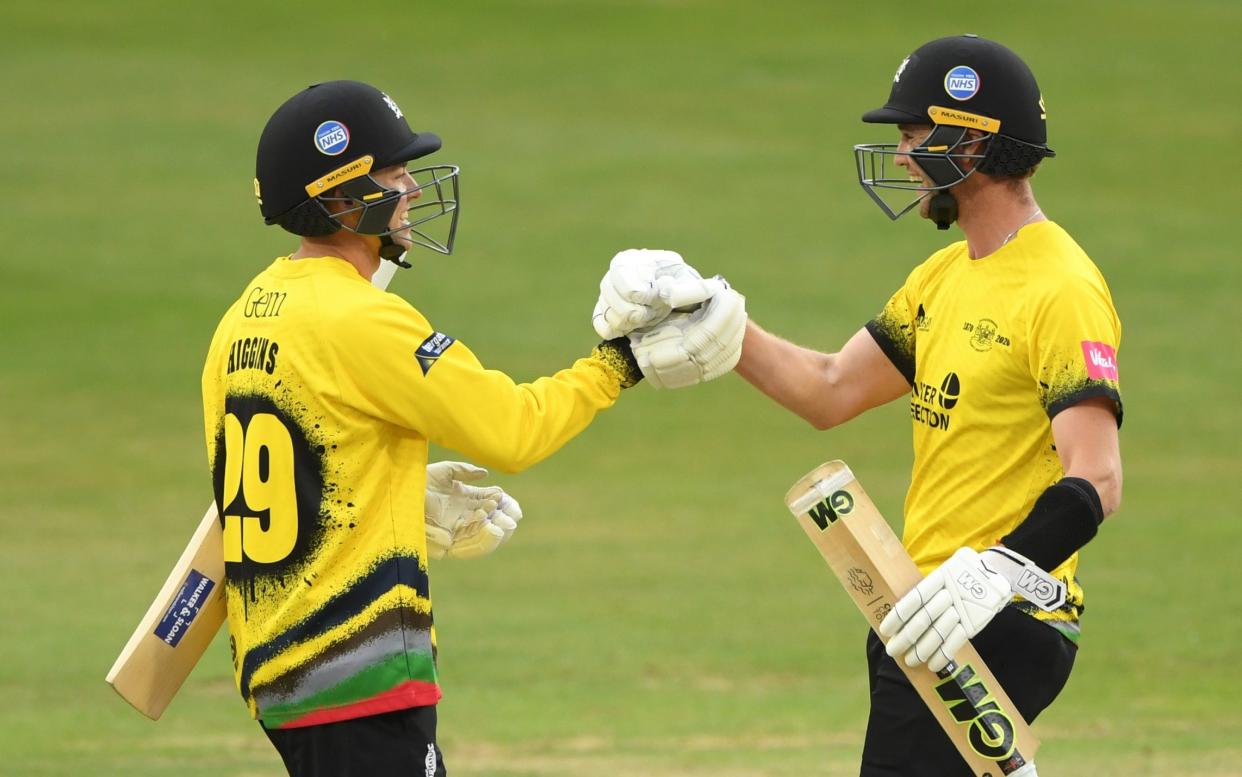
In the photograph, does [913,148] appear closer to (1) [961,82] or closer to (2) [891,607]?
(1) [961,82]

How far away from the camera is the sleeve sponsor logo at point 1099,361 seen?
4820mm

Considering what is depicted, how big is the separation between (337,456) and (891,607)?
1409 millimetres

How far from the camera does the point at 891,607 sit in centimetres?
476

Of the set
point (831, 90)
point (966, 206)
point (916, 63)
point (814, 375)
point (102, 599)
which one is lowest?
point (831, 90)

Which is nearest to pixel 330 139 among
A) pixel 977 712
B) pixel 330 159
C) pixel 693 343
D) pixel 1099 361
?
pixel 330 159

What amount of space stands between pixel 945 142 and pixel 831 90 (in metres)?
23.3

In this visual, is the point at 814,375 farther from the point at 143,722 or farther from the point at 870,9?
the point at 870,9

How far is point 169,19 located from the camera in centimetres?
3069

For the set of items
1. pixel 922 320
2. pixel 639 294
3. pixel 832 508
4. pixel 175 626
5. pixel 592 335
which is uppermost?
pixel 639 294

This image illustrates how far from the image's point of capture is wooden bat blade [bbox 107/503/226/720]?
5129 millimetres

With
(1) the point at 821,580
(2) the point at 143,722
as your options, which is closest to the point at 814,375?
(2) the point at 143,722

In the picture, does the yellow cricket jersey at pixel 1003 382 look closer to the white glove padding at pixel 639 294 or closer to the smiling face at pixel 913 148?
the smiling face at pixel 913 148

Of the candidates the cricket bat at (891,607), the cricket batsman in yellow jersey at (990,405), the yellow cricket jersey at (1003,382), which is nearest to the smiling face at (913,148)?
the cricket batsman in yellow jersey at (990,405)


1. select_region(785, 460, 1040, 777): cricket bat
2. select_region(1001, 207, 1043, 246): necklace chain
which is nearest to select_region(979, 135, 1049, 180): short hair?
select_region(1001, 207, 1043, 246): necklace chain
